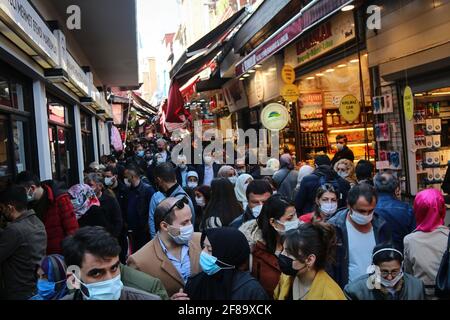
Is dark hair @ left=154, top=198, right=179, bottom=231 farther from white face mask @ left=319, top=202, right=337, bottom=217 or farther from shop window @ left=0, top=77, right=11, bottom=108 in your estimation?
shop window @ left=0, top=77, right=11, bottom=108

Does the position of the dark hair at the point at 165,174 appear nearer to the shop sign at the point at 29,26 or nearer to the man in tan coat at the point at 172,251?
the man in tan coat at the point at 172,251

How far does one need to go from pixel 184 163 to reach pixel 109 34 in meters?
5.27

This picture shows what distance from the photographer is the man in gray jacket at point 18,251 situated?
4207mm

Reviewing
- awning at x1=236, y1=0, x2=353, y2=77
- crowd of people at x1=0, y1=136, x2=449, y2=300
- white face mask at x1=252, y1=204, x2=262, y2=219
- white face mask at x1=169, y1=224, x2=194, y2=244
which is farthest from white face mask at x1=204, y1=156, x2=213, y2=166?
white face mask at x1=169, y1=224, x2=194, y2=244

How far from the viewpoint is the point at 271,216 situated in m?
3.98

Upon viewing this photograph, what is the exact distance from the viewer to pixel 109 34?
13055 millimetres

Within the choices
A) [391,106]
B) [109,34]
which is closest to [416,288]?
[391,106]

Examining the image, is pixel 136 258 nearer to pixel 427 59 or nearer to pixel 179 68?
pixel 427 59

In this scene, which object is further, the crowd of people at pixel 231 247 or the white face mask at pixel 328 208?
the white face mask at pixel 328 208

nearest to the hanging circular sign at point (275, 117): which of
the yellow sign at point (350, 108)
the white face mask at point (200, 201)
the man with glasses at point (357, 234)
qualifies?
the yellow sign at point (350, 108)

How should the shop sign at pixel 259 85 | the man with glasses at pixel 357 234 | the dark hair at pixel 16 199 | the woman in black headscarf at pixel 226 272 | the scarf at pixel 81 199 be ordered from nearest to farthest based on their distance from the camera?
1. the woman in black headscarf at pixel 226 272
2. the man with glasses at pixel 357 234
3. the dark hair at pixel 16 199
4. the scarf at pixel 81 199
5. the shop sign at pixel 259 85

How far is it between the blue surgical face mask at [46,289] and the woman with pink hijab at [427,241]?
2689 millimetres

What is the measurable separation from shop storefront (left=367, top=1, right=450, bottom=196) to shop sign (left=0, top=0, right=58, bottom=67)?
5.62 metres

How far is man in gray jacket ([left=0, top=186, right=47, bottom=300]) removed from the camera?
4207 millimetres
